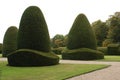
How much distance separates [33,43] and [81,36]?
1059cm

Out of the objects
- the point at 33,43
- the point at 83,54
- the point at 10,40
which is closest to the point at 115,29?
the point at 10,40

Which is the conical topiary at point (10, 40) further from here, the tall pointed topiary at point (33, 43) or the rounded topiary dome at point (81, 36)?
the tall pointed topiary at point (33, 43)

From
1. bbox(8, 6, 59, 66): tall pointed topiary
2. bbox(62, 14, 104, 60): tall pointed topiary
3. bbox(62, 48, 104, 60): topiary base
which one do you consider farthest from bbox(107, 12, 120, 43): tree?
bbox(8, 6, 59, 66): tall pointed topiary

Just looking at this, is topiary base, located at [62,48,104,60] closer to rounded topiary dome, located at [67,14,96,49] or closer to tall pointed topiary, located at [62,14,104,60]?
tall pointed topiary, located at [62,14,104,60]

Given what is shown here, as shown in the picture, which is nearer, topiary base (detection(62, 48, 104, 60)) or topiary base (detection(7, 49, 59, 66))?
topiary base (detection(7, 49, 59, 66))

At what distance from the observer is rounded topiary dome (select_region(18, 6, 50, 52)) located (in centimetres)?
2002

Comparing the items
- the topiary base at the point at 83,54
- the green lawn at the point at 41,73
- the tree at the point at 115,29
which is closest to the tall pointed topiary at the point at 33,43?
the green lawn at the point at 41,73

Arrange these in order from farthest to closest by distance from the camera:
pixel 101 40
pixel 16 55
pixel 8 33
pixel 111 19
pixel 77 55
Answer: pixel 101 40
pixel 111 19
pixel 8 33
pixel 77 55
pixel 16 55

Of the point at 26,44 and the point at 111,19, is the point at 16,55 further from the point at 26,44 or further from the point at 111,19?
the point at 111,19

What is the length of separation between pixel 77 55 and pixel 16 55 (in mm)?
11184

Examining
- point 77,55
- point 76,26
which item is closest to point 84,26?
point 76,26

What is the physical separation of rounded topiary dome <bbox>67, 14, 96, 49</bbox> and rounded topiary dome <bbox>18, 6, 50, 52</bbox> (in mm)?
9179

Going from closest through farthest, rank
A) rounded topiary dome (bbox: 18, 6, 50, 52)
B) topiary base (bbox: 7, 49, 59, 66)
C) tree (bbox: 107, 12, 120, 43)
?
topiary base (bbox: 7, 49, 59, 66)
rounded topiary dome (bbox: 18, 6, 50, 52)
tree (bbox: 107, 12, 120, 43)

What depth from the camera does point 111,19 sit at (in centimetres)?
5691
